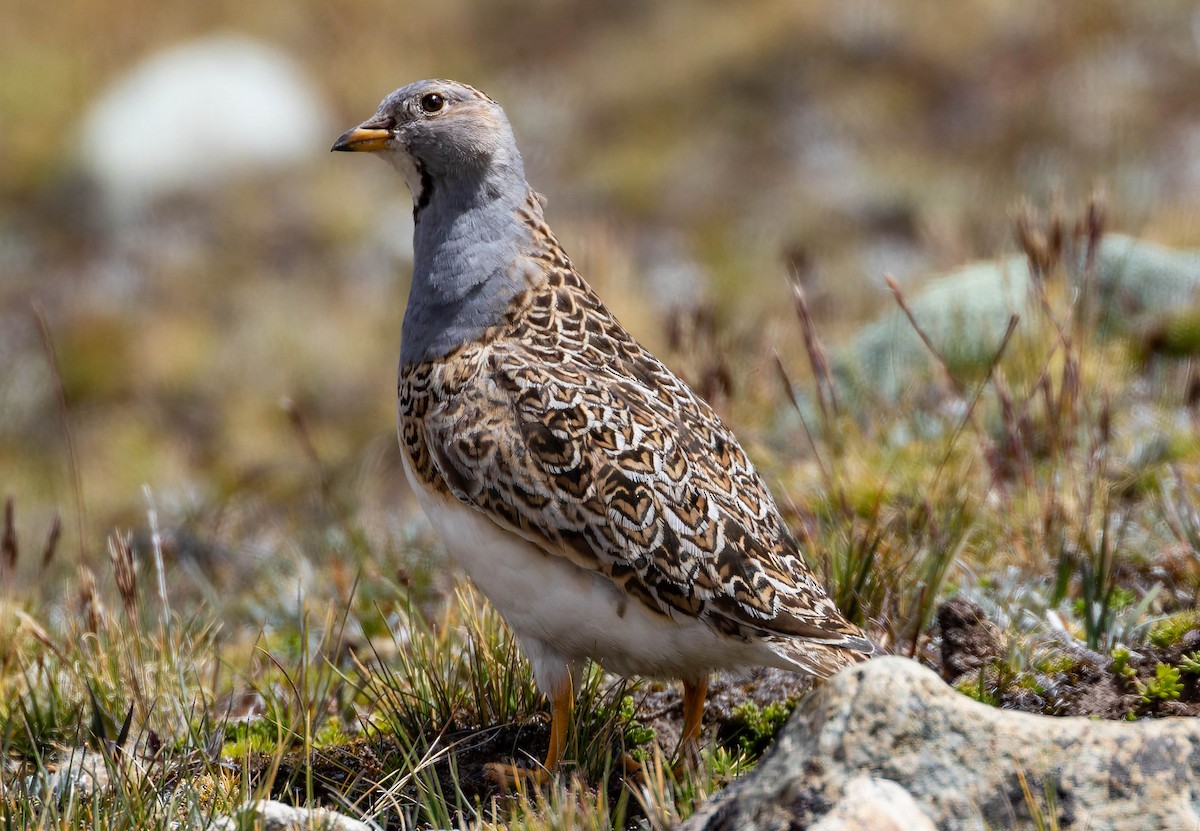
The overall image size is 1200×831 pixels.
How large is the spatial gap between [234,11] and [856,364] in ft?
52.1

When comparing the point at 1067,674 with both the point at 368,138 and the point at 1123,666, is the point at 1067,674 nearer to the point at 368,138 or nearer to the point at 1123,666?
the point at 1123,666


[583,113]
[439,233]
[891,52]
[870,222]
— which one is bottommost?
[439,233]

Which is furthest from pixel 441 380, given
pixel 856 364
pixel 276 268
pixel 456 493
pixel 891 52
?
pixel 891 52

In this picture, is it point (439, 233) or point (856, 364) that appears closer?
point (439, 233)

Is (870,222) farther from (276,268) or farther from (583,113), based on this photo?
(276,268)

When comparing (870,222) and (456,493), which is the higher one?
(870,222)

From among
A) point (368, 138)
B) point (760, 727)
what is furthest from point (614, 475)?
point (368, 138)

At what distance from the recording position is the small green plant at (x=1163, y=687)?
359 centimetres

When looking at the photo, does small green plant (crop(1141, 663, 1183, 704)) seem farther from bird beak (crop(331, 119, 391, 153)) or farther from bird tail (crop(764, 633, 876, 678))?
bird beak (crop(331, 119, 391, 153))

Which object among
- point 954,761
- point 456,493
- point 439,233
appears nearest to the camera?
point 954,761

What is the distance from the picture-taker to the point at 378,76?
18.7 metres

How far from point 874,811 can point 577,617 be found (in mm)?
1170

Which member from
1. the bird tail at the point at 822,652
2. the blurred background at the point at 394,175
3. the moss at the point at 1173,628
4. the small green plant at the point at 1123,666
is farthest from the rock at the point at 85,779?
the blurred background at the point at 394,175

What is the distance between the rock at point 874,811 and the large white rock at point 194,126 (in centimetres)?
1533
